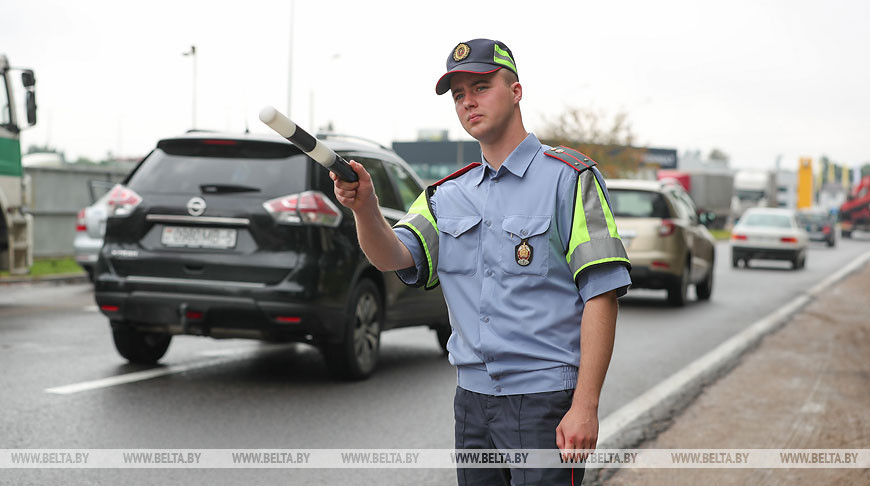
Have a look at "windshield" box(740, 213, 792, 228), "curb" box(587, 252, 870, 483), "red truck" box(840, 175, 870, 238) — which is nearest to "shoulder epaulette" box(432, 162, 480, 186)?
"curb" box(587, 252, 870, 483)

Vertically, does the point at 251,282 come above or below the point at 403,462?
above

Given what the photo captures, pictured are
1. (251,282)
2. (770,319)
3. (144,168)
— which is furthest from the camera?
(770,319)

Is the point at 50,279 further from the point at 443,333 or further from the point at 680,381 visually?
the point at 680,381

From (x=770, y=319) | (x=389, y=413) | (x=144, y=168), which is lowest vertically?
(x=770, y=319)

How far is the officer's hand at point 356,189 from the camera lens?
98.2 inches

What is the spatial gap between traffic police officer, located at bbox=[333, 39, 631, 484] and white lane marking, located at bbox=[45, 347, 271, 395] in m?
4.98

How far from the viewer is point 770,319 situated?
1343 cm

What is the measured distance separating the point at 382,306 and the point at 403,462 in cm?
262

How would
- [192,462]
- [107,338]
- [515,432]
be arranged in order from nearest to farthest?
[515,432]
[192,462]
[107,338]

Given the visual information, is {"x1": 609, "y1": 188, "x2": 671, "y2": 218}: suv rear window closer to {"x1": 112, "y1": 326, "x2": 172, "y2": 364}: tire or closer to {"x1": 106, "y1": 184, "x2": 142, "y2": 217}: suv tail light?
{"x1": 112, "y1": 326, "x2": 172, "y2": 364}: tire

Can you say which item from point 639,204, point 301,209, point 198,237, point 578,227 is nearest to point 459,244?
point 578,227

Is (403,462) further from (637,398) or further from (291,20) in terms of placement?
(291,20)

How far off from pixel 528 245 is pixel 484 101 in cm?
38

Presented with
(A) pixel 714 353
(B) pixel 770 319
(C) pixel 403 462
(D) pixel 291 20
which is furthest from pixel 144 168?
(D) pixel 291 20
